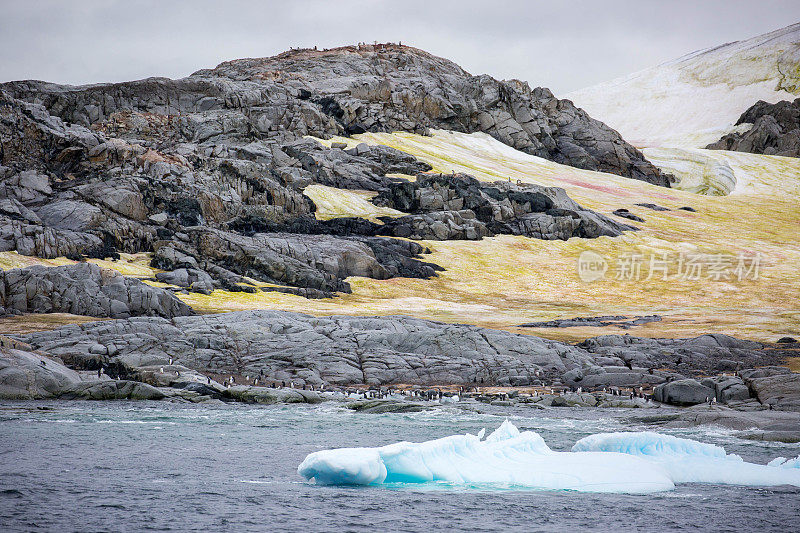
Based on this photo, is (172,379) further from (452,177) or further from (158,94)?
(158,94)

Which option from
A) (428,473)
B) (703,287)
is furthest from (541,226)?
(428,473)

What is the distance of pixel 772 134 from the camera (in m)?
192

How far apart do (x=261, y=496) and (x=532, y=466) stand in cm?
833

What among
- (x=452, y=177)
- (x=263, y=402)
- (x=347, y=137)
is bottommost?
(x=263, y=402)

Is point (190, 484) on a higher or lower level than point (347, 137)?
lower

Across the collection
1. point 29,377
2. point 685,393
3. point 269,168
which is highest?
point 269,168

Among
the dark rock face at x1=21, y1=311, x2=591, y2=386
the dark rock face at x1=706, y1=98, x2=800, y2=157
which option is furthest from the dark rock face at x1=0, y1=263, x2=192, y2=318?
the dark rock face at x1=706, y1=98, x2=800, y2=157

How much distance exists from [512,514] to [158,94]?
136169mm

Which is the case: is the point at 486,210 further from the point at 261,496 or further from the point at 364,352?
the point at 261,496

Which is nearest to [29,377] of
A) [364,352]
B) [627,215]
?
[364,352]

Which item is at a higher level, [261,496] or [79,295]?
[79,295]

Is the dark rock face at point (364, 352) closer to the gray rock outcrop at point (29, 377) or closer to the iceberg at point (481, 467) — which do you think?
the gray rock outcrop at point (29, 377)

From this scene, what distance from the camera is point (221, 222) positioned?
105 meters

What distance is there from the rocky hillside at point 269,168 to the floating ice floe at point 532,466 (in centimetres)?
6230
